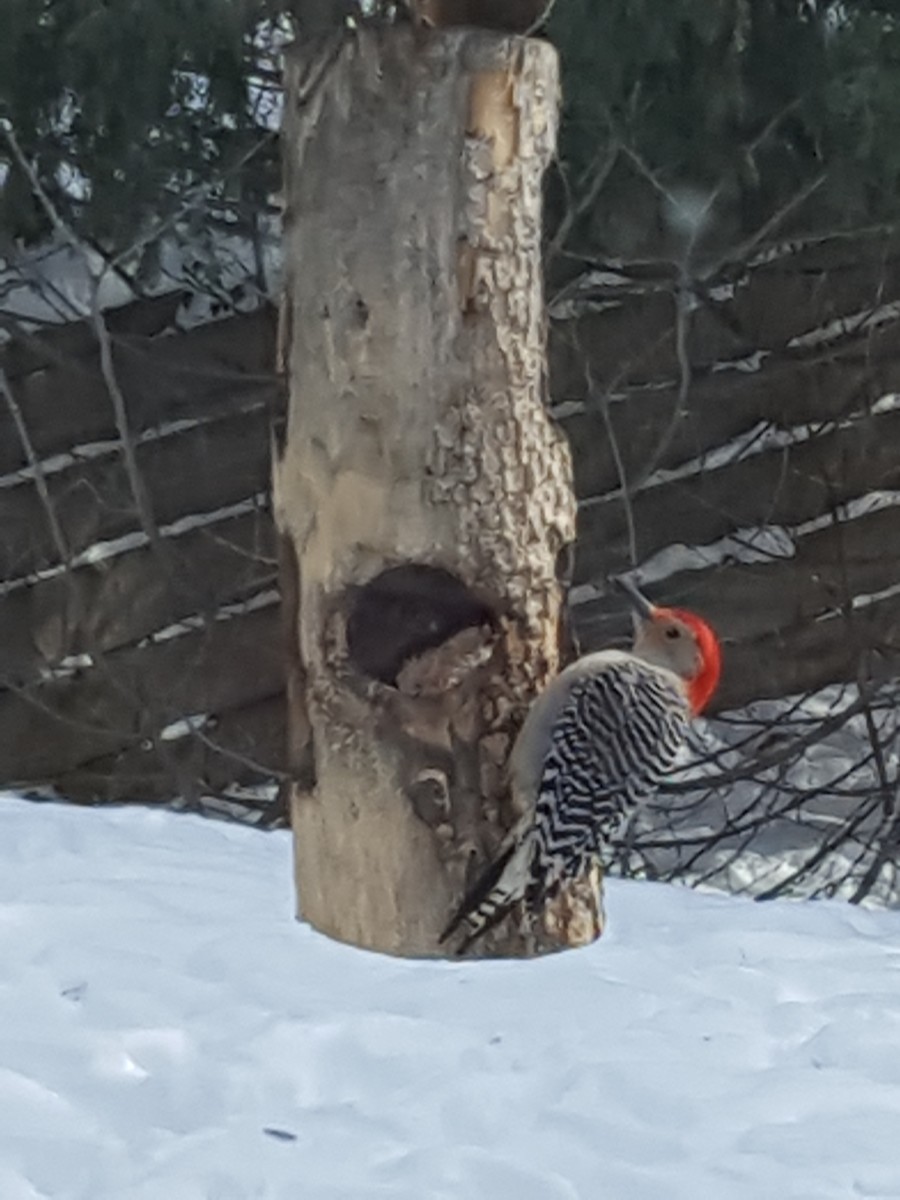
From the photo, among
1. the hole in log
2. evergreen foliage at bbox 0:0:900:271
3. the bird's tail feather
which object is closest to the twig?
evergreen foliage at bbox 0:0:900:271

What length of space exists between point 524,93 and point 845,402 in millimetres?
3281

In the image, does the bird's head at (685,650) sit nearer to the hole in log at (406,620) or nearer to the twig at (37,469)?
the hole in log at (406,620)

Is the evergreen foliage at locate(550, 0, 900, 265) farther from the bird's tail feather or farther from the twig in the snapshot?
the bird's tail feather

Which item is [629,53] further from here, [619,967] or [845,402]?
[619,967]

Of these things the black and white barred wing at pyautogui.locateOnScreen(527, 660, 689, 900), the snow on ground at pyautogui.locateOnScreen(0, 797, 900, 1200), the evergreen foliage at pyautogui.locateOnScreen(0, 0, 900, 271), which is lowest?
the snow on ground at pyautogui.locateOnScreen(0, 797, 900, 1200)

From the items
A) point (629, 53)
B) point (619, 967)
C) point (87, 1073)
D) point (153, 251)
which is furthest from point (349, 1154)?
point (153, 251)

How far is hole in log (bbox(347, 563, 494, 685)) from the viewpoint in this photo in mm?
3346

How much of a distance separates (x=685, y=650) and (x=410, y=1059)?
119 centimetres

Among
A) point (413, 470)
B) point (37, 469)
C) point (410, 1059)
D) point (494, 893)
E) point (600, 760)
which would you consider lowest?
point (410, 1059)

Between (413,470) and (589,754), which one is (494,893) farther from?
(413,470)

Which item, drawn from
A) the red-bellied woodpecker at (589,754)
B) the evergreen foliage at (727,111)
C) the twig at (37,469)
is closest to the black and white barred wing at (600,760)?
the red-bellied woodpecker at (589,754)

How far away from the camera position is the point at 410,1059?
9.97 ft

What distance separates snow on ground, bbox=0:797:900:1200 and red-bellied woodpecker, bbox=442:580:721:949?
0.15m

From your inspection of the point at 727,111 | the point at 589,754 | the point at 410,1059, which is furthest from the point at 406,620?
the point at 727,111
